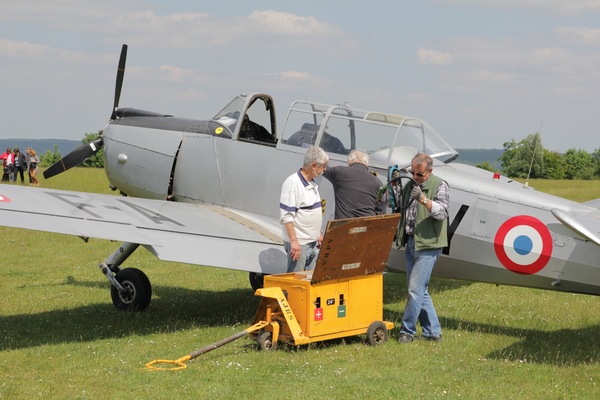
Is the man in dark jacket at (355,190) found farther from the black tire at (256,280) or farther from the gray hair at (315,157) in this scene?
the black tire at (256,280)

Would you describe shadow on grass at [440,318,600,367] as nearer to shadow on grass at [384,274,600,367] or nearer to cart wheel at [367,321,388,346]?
shadow on grass at [384,274,600,367]

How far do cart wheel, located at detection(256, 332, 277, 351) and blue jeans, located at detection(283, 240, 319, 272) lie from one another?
73cm

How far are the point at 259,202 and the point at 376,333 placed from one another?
2499 mm

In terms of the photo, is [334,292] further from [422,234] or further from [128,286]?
[128,286]

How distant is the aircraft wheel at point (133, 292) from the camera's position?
8.00 meters

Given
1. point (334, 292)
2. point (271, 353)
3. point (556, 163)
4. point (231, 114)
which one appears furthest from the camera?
point (556, 163)

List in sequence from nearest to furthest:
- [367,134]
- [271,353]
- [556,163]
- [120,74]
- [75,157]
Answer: [271,353] < [367,134] < [75,157] < [120,74] < [556,163]

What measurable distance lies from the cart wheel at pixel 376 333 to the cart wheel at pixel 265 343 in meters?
0.92

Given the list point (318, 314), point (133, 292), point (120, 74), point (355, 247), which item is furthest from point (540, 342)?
point (120, 74)

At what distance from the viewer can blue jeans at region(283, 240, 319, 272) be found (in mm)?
6402

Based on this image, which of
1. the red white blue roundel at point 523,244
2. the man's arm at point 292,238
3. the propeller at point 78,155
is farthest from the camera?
the propeller at point 78,155

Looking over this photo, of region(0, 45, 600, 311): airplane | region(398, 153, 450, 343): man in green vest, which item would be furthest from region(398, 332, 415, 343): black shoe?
region(0, 45, 600, 311): airplane

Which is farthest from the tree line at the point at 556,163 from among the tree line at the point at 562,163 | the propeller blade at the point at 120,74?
the propeller blade at the point at 120,74

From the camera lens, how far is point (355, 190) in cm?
654
